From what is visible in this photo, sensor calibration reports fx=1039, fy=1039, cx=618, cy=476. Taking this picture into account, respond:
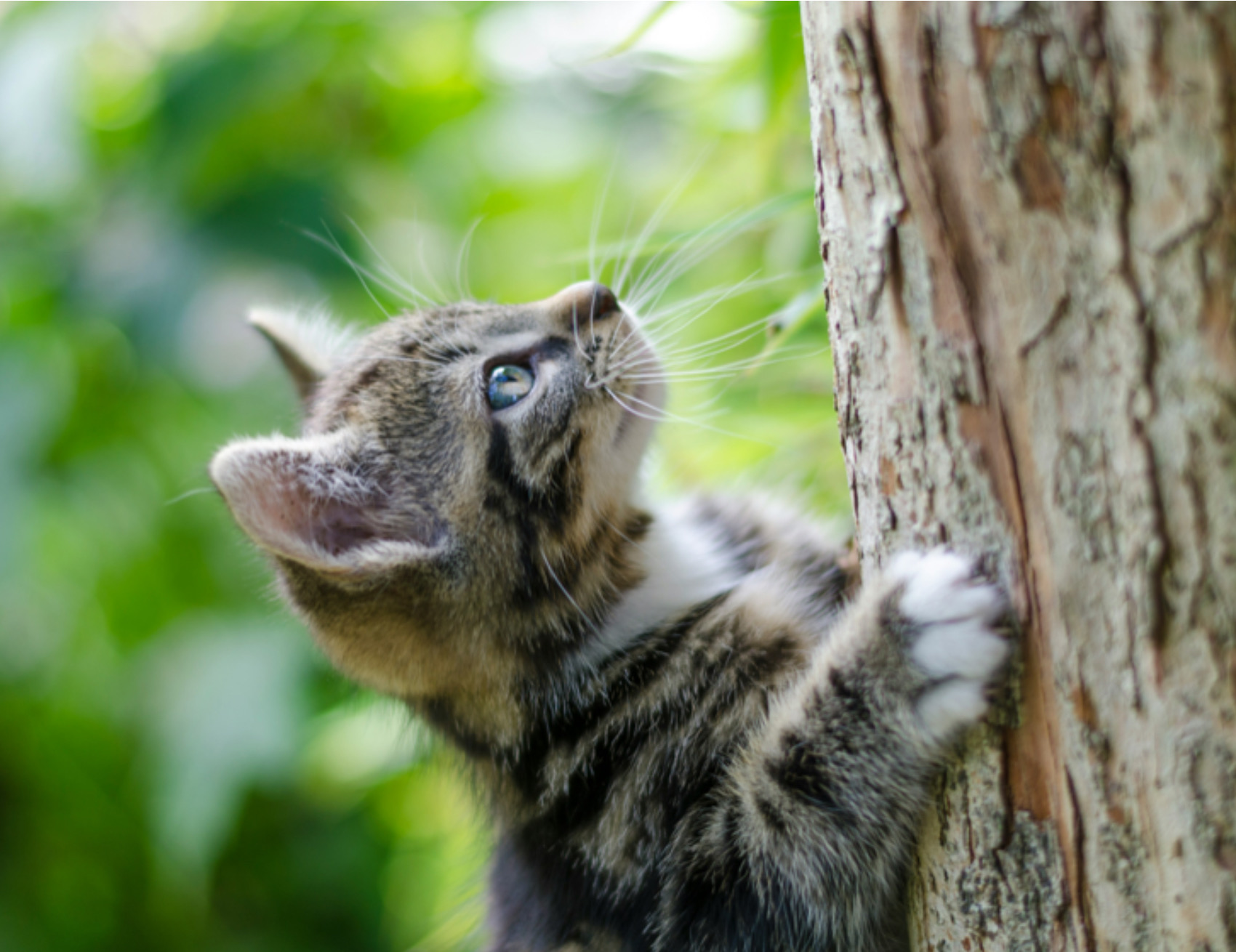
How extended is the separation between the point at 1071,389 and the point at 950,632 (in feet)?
1.00

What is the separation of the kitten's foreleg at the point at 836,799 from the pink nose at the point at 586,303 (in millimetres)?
794

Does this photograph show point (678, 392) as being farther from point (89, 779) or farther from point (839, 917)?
point (89, 779)

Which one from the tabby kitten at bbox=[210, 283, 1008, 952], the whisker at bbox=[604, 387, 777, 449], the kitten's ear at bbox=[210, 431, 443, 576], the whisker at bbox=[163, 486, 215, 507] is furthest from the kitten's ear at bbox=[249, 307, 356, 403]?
the whisker at bbox=[604, 387, 777, 449]

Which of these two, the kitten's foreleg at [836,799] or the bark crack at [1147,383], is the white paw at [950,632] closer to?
the kitten's foreleg at [836,799]

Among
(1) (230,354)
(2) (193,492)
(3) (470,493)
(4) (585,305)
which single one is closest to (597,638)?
(3) (470,493)

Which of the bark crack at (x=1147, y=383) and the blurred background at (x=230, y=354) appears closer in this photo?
the bark crack at (x=1147, y=383)

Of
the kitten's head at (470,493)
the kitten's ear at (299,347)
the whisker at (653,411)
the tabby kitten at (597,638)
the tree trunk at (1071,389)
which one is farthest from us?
the kitten's ear at (299,347)

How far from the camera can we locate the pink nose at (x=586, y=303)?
1.88 m

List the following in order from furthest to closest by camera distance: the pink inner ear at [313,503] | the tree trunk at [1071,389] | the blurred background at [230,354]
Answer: the blurred background at [230,354], the pink inner ear at [313,503], the tree trunk at [1071,389]

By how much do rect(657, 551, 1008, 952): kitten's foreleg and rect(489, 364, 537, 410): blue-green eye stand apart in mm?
744

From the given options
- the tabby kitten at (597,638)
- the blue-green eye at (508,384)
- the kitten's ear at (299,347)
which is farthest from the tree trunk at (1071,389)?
the kitten's ear at (299,347)

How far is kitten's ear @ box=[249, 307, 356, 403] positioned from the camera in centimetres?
222

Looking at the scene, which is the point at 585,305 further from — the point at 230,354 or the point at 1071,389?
the point at 230,354

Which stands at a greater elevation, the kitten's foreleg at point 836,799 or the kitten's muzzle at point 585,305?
the kitten's muzzle at point 585,305
